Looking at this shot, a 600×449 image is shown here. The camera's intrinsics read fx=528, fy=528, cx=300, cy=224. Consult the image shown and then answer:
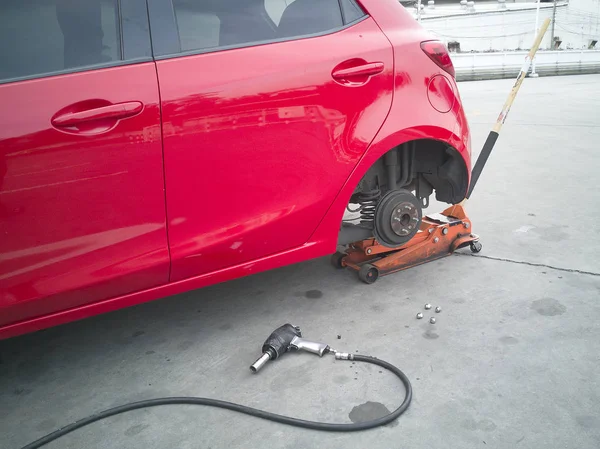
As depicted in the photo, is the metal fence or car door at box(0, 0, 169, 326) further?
the metal fence

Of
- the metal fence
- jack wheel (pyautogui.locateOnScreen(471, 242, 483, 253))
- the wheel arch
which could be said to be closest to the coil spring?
the wheel arch

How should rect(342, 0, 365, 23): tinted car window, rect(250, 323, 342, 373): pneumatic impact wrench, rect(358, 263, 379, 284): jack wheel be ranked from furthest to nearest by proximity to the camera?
rect(358, 263, 379, 284): jack wheel < rect(342, 0, 365, 23): tinted car window < rect(250, 323, 342, 373): pneumatic impact wrench

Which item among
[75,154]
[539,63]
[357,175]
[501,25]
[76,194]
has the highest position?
[75,154]

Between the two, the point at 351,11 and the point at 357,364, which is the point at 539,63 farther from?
the point at 357,364

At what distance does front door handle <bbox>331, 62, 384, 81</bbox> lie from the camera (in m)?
2.28

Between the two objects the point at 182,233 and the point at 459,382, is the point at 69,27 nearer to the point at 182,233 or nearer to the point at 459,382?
the point at 182,233

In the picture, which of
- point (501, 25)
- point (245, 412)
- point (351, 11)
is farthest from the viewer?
point (501, 25)

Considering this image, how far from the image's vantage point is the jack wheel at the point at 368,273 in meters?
2.93

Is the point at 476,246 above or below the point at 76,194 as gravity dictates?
below

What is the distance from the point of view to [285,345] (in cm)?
225

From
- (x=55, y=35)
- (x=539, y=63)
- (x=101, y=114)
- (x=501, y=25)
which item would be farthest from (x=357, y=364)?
(x=501, y=25)

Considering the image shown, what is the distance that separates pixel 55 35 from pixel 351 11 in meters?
1.28

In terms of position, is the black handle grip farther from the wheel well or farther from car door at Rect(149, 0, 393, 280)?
the wheel well

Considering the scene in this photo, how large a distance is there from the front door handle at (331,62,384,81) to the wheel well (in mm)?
451
